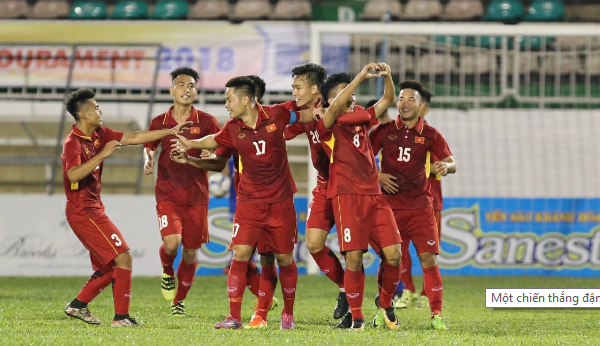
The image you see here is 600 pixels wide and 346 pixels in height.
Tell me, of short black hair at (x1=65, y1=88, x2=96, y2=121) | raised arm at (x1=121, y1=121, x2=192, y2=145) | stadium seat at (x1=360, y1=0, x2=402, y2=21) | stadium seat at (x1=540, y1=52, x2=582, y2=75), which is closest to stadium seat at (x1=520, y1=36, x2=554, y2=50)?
stadium seat at (x1=540, y1=52, x2=582, y2=75)

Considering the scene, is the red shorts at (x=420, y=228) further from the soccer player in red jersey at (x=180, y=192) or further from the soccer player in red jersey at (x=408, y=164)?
the soccer player in red jersey at (x=180, y=192)

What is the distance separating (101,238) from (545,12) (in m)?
14.5

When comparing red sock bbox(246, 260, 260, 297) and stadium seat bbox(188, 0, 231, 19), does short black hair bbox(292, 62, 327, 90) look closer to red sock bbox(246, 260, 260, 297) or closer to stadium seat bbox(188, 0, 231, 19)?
→ red sock bbox(246, 260, 260, 297)

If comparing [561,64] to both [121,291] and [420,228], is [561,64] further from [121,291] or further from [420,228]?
[121,291]

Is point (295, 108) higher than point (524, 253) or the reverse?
higher

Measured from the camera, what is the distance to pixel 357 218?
7539mm

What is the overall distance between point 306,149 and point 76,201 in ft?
31.2

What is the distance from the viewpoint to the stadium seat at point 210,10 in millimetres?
19917

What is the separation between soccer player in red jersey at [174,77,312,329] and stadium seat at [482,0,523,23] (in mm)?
13201

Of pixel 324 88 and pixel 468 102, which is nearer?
pixel 324 88

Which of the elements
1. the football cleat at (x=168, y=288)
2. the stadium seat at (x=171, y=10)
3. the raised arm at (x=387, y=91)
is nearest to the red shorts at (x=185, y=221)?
the football cleat at (x=168, y=288)

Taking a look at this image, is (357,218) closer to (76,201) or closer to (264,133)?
(264,133)

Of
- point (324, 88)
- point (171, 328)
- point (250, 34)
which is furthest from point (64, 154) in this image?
point (250, 34)

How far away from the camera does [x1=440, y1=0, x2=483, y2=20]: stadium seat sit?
20.0 m
